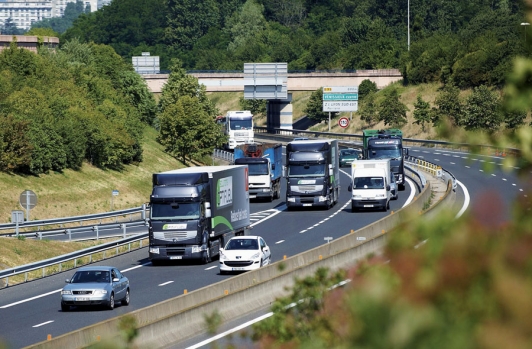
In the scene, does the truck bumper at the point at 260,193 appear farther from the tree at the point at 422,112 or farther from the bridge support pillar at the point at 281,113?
the bridge support pillar at the point at 281,113

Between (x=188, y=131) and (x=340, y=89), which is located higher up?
(x=340, y=89)

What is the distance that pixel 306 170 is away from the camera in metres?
52.4

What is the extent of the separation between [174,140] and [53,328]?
63824 millimetres

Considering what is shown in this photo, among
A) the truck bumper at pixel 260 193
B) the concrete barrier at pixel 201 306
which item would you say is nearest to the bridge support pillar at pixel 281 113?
the truck bumper at pixel 260 193

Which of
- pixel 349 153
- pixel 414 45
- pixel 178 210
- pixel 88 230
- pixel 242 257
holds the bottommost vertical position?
pixel 88 230

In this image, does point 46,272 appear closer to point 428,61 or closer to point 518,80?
point 518,80

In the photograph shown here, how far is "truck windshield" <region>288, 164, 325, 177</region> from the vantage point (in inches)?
2056

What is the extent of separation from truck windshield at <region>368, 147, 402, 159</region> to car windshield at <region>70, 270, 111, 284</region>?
112 feet

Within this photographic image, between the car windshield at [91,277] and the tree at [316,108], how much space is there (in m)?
111

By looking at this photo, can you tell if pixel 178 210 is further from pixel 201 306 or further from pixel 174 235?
pixel 201 306

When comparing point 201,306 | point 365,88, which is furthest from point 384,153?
point 365,88

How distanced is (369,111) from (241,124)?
3454cm

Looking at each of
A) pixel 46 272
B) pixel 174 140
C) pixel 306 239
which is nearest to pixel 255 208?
pixel 306 239

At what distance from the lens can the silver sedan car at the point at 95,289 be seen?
90.7ft
